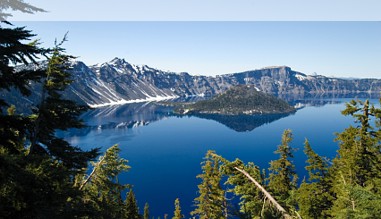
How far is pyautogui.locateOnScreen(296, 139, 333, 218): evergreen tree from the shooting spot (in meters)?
24.6

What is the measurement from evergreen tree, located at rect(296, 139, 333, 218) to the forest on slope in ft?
0.28

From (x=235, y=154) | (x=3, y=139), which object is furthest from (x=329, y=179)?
(x=235, y=154)

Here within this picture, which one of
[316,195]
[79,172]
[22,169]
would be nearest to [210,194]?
[316,195]

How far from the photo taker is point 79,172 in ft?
53.4

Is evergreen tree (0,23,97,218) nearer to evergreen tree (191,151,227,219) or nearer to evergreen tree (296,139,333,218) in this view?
evergreen tree (296,139,333,218)

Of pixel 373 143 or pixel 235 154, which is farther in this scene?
pixel 235 154

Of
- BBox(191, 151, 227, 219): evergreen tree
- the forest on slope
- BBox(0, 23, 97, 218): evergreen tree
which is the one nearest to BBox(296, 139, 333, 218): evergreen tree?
the forest on slope

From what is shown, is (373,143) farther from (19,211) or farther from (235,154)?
(235,154)

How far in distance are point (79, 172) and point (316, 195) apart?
21610 mm

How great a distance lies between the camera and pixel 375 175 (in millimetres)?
24906

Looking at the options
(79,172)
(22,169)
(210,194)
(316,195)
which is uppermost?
(22,169)

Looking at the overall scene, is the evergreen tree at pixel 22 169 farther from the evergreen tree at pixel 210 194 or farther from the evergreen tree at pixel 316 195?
the evergreen tree at pixel 210 194

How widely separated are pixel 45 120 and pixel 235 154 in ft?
541

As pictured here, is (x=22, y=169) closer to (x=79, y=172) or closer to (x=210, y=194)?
(x=79, y=172)
